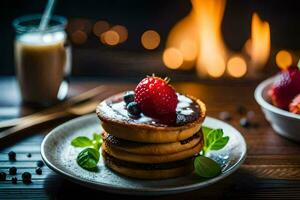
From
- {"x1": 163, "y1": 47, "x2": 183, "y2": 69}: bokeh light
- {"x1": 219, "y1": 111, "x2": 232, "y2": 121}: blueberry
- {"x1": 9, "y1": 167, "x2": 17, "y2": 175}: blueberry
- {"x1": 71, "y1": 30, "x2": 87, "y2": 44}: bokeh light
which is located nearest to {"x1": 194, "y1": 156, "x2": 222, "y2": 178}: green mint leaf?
{"x1": 9, "y1": 167, "x2": 17, "y2": 175}: blueberry

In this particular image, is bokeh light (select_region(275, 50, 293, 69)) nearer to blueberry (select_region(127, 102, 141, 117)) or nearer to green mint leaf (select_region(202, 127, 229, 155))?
green mint leaf (select_region(202, 127, 229, 155))

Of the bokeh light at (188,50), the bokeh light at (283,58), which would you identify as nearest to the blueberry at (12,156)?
the bokeh light at (188,50)

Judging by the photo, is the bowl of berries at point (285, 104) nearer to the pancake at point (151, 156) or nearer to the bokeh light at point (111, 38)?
the pancake at point (151, 156)

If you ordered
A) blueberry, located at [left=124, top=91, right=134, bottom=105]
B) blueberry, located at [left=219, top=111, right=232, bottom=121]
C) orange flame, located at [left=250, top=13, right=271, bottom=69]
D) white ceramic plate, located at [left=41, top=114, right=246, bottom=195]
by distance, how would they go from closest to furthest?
white ceramic plate, located at [left=41, top=114, right=246, bottom=195] < blueberry, located at [left=124, top=91, right=134, bottom=105] < blueberry, located at [left=219, top=111, right=232, bottom=121] < orange flame, located at [left=250, top=13, right=271, bottom=69]

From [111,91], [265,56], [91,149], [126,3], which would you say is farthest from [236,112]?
[126,3]

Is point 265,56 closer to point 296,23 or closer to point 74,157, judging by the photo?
point 296,23

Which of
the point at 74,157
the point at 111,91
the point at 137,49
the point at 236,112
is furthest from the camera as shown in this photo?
the point at 137,49
